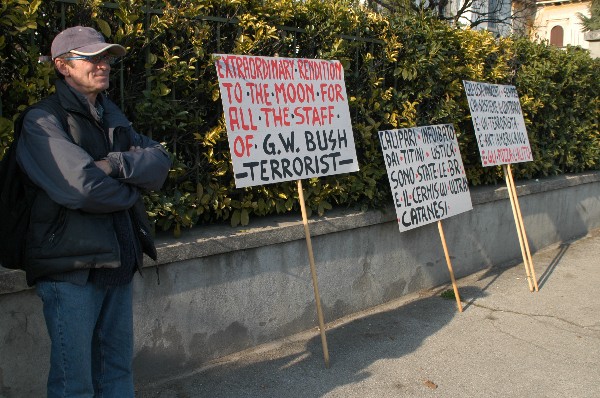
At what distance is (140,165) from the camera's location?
274cm

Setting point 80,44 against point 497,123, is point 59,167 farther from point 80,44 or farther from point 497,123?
point 497,123

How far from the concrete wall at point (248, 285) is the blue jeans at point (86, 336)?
65 centimetres

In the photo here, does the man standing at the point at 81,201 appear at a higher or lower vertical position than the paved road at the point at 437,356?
higher

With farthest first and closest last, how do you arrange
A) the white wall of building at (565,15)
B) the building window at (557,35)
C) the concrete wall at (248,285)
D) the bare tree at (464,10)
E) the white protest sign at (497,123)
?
1. the building window at (557,35)
2. the white wall of building at (565,15)
3. the bare tree at (464,10)
4. the white protest sign at (497,123)
5. the concrete wall at (248,285)

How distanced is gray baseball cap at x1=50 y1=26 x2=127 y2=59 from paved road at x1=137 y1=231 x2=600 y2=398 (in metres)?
2.08

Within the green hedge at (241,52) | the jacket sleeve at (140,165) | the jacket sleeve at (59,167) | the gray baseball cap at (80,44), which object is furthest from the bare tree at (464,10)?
the jacket sleeve at (59,167)

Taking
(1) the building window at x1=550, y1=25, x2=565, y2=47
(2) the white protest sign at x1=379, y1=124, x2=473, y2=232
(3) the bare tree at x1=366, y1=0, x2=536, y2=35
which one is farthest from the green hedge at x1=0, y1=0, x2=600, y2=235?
(1) the building window at x1=550, y1=25, x2=565, y2=47

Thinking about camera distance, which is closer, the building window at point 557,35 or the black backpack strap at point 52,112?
the black backpack strap at point 52,112

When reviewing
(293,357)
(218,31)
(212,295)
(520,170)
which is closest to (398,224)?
(293,357)

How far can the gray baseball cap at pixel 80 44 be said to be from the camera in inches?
104

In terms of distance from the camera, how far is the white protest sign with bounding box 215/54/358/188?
3947 mm

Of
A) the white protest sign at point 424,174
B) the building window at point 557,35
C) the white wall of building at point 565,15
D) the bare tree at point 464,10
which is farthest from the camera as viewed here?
the building window at point 557,35

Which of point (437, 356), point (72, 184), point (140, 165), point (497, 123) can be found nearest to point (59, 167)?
point (72, 184)

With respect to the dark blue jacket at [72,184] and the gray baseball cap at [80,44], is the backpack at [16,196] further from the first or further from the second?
the gray baseball cap at [80,44]
